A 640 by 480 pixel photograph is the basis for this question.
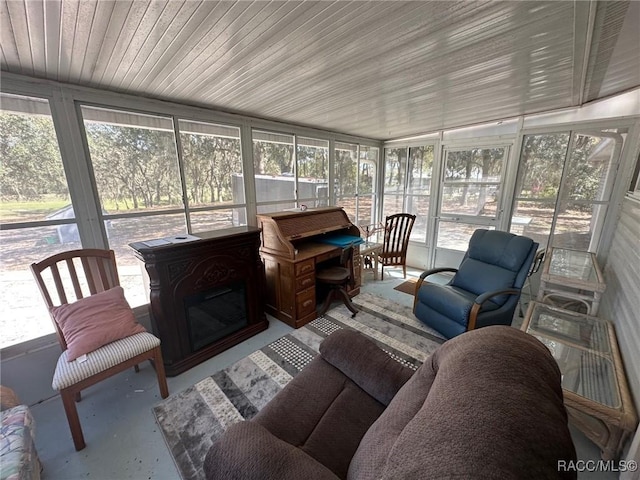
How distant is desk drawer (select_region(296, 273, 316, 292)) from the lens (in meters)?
2.61

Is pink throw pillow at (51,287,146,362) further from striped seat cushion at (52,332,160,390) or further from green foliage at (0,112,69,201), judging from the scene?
green foliage at (0,112,69,201)

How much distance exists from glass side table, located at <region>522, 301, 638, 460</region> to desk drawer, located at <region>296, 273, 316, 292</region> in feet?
6.19

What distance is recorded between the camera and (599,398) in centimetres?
135

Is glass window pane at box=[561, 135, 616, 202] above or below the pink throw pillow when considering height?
above

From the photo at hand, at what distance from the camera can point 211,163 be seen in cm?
267

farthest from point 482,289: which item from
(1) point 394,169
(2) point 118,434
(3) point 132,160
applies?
(3) point 132,160

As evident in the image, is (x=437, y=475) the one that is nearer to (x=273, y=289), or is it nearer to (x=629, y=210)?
(x=273, y=289)

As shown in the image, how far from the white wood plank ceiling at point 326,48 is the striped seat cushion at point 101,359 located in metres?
1.76

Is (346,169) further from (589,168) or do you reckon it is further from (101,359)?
(101,359)

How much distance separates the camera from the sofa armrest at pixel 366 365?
4.17 ft

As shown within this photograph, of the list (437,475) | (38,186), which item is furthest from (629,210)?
(38,186)

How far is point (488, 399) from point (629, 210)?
300 centimetres

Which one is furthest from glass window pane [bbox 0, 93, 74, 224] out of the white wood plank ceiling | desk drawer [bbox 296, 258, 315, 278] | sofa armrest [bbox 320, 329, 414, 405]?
sofa armrest [bbox 320, 329, 414, 405]

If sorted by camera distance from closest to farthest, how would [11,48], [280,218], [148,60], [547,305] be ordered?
[11,48] → [148,60] → [547,305] → [280,218]
